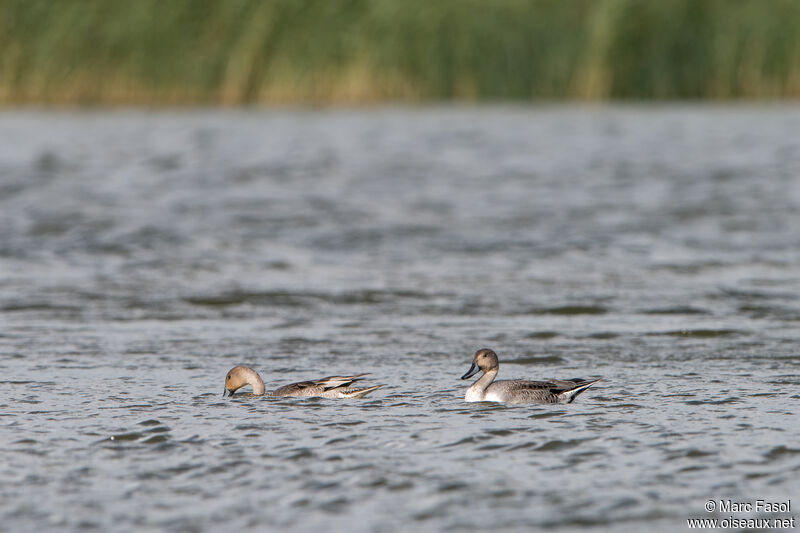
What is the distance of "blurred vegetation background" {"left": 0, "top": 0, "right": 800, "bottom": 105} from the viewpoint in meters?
28.5

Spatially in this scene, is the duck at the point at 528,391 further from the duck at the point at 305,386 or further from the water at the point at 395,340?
the duck at the point at 305,386

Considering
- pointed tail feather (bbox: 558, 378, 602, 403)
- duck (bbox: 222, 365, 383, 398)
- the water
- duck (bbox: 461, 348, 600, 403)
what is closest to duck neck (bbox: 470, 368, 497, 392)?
duck (bbox: 461, 348, 600, 403)

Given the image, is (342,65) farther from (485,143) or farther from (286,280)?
(286,280)

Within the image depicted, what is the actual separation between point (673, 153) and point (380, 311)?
543 inches

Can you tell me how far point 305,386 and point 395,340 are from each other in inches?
74.6

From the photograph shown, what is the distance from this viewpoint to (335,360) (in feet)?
24.7

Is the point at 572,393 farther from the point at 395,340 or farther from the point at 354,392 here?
the point at 395,340

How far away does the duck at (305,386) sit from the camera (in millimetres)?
6211

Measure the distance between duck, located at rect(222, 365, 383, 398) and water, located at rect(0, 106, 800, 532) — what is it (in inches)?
3.3

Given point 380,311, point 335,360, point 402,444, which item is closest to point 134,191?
point 380,311

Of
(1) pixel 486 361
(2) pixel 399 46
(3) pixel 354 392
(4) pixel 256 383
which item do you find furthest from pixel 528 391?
(2) pixel 399 46

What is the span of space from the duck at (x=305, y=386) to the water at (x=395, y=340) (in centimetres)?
8

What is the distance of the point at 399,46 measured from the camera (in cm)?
2897

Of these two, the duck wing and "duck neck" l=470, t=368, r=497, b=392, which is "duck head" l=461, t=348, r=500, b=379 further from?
the duck wing
